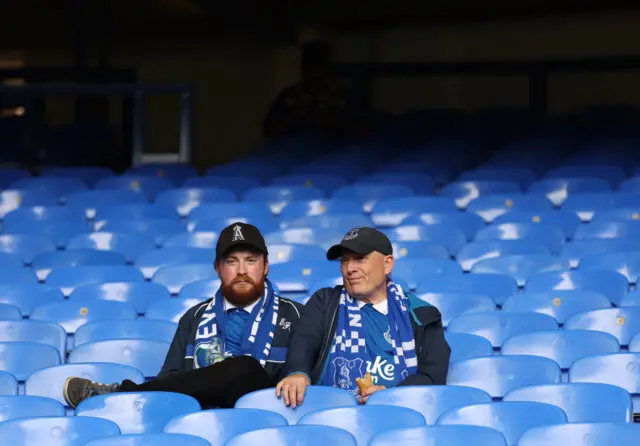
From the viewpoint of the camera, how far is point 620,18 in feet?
43.7

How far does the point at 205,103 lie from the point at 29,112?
11.8 feet

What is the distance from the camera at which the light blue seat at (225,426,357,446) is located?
3.86 meters

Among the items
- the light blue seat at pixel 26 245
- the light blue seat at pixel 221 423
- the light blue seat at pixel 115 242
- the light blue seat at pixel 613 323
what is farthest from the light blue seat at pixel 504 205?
the light blue seat at pixel 221 423

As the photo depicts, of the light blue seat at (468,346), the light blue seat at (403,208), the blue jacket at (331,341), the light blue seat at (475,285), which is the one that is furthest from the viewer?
the light blue seat at (403,208)

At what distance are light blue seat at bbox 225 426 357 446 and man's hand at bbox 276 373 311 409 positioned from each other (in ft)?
1.72

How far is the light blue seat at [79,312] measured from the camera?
600 cm

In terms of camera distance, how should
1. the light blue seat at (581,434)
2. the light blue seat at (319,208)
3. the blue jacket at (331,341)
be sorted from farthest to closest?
the light blue seat at (319,208) → the blue jacket at (331,341) → the light blue seat at (581,434)

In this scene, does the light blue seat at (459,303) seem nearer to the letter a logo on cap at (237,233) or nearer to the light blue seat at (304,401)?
the letter a logo on cap at (237,233)

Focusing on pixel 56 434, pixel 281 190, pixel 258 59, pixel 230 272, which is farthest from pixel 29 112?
pixel 56 434

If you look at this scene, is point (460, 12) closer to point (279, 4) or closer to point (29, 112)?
point (279, 4)

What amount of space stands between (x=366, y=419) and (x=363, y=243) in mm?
976

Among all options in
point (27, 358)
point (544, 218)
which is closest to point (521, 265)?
point (544, 218)

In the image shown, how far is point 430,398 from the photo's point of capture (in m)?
4.38

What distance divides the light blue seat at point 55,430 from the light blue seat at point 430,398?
0.91m
